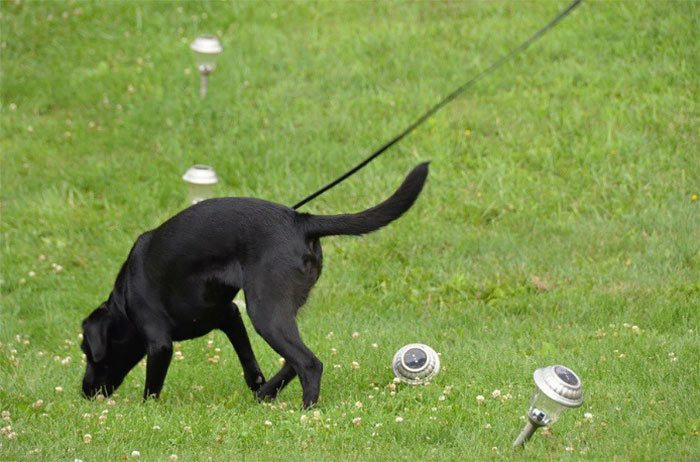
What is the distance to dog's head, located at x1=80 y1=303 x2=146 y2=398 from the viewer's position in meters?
5.73

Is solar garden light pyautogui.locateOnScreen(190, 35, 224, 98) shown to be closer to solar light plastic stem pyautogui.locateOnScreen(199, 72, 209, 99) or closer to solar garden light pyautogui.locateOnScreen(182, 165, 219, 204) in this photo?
solar light plastic stem pyautogui.locateOnScreen(199, 72, 209, 99)

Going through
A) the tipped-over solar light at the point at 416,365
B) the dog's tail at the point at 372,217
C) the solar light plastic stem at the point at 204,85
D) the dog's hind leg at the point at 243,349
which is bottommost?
the solar light plastic stem at the point at 204,85

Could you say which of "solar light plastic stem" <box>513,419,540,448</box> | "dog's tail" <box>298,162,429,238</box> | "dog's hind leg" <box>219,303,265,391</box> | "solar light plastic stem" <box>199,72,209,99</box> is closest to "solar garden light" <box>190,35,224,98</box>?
"solar light plastic stem" <box>199,72,209,99</box>

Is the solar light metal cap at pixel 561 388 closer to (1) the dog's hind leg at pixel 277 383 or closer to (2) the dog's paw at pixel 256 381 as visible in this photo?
(1) the dog's hind leg at pixel 277 383

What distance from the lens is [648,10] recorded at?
10.3 m

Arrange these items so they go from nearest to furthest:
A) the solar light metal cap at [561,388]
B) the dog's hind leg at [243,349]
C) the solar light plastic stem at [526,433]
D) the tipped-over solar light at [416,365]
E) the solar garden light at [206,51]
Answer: the solar light metal cap at [561,388] → the solar light plastic stem at [526,433] → the tipped-over solar light at [416,365] → the dog's hind leg at [243,349] → the solar garden light at [206,51]

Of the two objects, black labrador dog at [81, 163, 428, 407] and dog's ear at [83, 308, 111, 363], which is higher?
black labrador dog at [81, 163, 428, 407]

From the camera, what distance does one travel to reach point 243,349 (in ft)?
18.7

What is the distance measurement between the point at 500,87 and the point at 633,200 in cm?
231

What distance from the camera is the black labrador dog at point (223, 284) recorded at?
4902 millimetres

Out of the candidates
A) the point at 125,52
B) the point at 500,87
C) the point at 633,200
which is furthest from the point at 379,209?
the point at 125,52

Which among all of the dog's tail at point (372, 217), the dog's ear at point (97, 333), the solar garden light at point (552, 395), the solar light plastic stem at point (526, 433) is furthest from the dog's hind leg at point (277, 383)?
the solar garden light at point (552, 395)

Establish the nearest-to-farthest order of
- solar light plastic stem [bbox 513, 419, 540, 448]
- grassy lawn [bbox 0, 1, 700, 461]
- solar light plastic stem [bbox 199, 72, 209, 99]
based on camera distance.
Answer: solar light plastic stem [bbox 513, 419, 540, 448] < grassy lawn [bbox 0, 1, 700, 461] < solar light plastic stem [bbox 199, 72, 209, 99]

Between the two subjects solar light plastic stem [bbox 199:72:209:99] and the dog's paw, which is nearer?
the dog's paw
